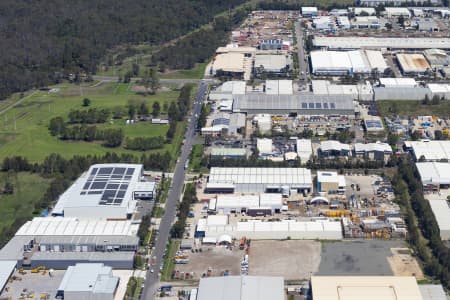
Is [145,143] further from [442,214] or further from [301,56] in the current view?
[301,56]

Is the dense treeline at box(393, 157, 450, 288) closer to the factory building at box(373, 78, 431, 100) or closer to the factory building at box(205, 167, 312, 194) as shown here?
the factory building at box(205, 167, 312, 194)

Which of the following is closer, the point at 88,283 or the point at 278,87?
the point at 88,283

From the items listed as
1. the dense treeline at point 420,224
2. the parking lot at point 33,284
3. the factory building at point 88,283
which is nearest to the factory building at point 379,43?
the dense treeline at point 420,224

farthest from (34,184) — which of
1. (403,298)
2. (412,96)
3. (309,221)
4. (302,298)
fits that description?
(412,96)

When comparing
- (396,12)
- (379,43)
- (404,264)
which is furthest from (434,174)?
(396,12)

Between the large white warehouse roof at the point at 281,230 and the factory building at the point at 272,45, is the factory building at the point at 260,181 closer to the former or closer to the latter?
the large white warehouse roof at the point at 281,230

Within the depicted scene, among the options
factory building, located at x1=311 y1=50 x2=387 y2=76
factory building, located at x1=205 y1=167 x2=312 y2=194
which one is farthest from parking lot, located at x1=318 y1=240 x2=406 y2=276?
factory building, located at x1=311 y1=50 x2=387 y2=76

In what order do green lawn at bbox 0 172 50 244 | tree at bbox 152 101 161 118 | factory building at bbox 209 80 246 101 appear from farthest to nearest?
factory building at bbox 209 80 246 101 < tree at bbox 152 101 161 118 < green lawn at bbox 0 172 50 244
